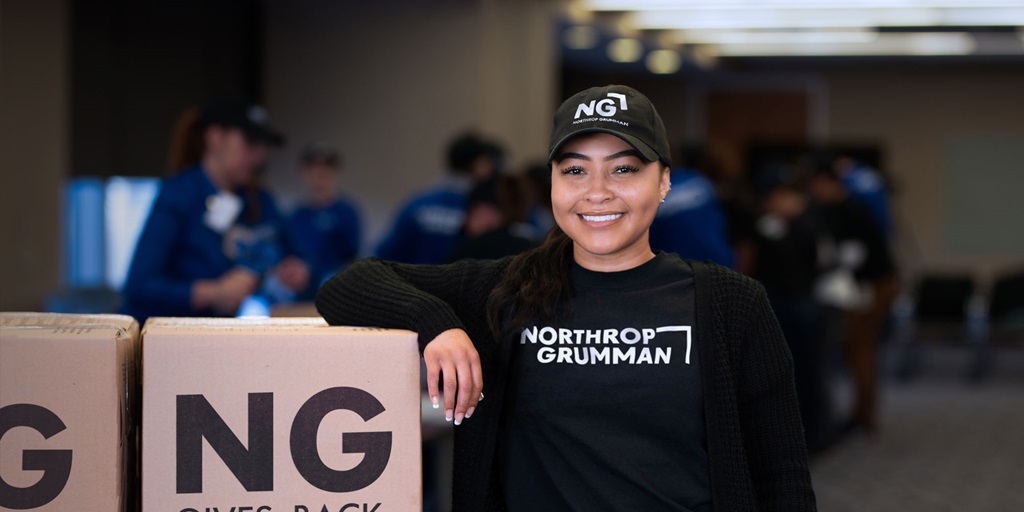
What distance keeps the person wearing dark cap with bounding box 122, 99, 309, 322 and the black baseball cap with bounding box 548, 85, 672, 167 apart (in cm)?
157

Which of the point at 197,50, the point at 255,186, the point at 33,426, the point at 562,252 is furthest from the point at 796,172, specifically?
the point at 33,426

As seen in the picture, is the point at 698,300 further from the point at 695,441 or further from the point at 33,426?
the point at 33,426

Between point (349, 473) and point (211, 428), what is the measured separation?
19 cm

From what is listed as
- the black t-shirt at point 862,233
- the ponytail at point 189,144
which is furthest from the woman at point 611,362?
the black t-shirt at point 862,233

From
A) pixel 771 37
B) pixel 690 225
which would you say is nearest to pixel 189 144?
pixel 690 225

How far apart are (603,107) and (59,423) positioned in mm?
853

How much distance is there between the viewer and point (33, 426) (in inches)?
62.6

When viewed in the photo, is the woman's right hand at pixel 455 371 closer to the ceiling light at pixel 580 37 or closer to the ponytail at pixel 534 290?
the ponytail at pixel 534 290

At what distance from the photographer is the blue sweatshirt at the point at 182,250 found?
3.15 m

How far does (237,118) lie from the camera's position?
3.37m

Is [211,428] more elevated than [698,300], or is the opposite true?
[698,300]

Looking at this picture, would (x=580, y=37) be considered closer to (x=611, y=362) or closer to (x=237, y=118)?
(x=237, y=118)

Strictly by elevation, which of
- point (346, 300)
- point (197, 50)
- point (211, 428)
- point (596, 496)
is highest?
point (197, 50)

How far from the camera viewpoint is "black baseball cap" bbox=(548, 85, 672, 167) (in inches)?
69.4
